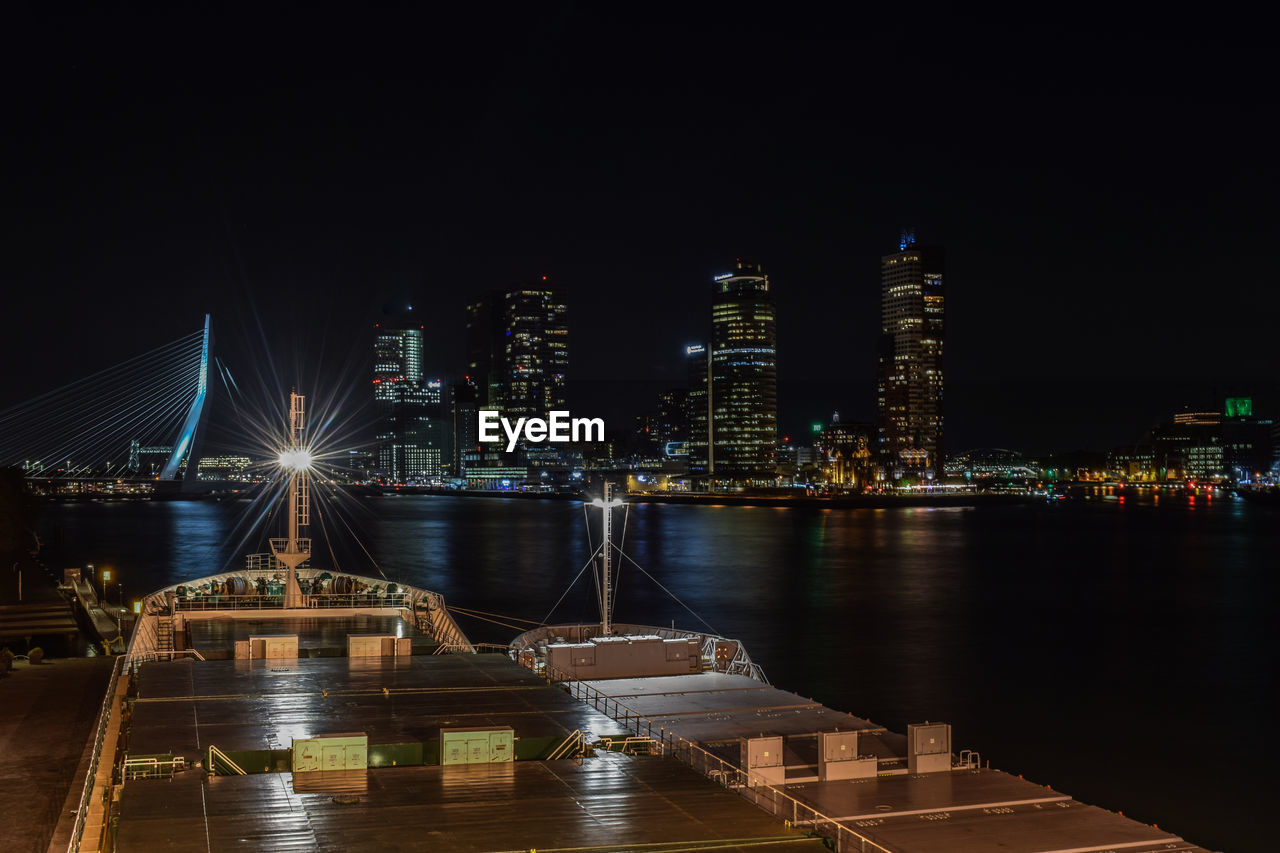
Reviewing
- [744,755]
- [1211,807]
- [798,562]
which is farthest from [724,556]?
[744,755]

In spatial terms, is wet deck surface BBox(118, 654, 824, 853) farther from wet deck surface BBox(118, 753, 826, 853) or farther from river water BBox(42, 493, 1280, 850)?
river water BBox(42, 493, 1280, 850)

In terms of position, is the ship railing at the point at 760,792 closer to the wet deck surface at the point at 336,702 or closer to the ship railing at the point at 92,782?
the wet deck surface at the point at 336,702

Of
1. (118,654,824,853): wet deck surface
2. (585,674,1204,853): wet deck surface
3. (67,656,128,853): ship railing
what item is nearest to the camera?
(118,654,824,853): wet deck surface

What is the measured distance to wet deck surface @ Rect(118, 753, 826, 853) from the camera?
38.7 ft

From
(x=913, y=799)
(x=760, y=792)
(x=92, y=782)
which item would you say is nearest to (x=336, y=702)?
(x=92, y=782)

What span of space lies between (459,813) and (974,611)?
60.0m

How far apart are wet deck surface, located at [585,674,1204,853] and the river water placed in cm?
888

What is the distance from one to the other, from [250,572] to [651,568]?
52983mm

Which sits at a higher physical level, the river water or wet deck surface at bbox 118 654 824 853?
wet deck surface at bbox 118 654 824 853

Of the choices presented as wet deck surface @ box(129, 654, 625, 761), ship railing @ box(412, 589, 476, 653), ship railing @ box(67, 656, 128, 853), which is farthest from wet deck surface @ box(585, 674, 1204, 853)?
ship railing @ box(67, 656, 128, 853)

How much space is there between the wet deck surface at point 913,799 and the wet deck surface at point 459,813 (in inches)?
86.0

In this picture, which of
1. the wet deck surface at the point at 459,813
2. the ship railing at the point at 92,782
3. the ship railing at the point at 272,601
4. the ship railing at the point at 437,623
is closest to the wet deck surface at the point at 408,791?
the wet deck surface at the point at 459,813

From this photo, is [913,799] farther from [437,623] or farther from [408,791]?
[437,623]

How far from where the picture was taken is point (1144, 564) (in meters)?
Result: 100
